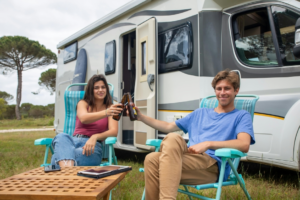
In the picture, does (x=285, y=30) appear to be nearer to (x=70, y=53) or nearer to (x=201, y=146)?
(x=201, y=146)

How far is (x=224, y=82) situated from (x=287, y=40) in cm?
101

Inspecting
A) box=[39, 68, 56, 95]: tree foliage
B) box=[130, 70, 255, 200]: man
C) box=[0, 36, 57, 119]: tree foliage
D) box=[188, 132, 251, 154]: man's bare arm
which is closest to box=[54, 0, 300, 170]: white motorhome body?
box=[130, 70, 255, 200]: man

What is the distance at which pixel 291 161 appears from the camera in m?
2.48

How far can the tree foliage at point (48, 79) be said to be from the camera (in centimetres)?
2388

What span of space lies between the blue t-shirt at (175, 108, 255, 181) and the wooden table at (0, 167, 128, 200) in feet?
2.20

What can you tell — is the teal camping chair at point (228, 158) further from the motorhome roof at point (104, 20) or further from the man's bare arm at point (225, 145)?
the motorhome roof at point (104, 20)

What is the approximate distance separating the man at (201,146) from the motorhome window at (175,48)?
117cm

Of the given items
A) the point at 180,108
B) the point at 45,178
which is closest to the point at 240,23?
the point at 180,108

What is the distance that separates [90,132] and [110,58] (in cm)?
190

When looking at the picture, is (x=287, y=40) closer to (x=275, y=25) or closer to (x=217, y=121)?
(x=275, y=25)

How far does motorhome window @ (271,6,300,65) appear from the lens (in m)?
2.56

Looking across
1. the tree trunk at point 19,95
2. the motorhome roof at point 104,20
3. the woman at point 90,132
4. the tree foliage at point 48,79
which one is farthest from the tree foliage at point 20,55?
the woman at point 90,132

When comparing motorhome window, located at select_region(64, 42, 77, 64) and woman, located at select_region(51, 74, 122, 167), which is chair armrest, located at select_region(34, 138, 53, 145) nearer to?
woman, located at select_region(51, 74, 122, 167)

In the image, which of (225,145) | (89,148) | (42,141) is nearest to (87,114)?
(89,148)
